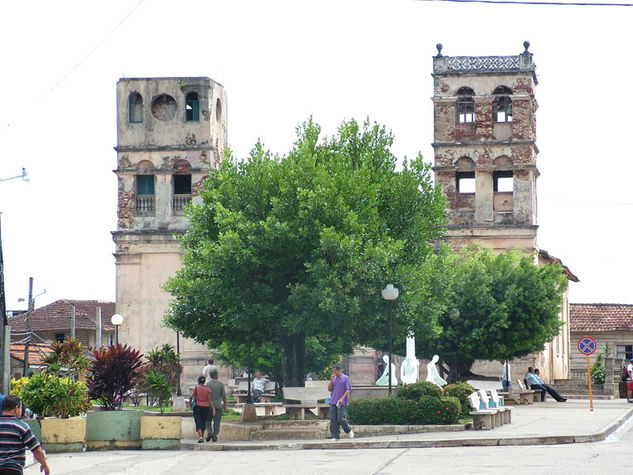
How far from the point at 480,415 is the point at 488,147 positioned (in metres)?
31.1

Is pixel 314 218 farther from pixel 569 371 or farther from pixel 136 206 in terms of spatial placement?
pixel 569 371

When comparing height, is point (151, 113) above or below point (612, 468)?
above

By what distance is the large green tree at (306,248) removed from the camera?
1125 inches

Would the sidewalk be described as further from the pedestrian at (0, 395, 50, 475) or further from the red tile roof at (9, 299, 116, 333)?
the red tile roof at (9, 299, 116, 333)

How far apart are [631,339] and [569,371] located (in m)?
5.08

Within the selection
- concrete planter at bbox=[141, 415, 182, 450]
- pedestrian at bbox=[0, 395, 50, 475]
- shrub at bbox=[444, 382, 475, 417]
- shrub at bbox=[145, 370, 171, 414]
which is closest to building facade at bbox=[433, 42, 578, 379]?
shrub at bbox=[145, 370, 171, 414]

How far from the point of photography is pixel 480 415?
25234mm

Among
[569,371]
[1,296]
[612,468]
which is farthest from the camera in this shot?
[569,371]

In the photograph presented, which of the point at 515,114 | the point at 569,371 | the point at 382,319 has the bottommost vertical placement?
the point at 569,371

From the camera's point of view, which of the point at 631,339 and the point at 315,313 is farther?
the point at 631,339

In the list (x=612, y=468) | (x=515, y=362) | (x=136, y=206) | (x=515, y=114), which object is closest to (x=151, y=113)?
(x=136, y=206)

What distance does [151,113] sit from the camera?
2200 inches

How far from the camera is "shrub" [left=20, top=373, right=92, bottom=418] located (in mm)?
23812

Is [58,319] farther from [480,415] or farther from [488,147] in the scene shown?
[480,415]
